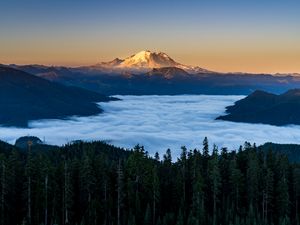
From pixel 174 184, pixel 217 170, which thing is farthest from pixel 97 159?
pixel 217 170

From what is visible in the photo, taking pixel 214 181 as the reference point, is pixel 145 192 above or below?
below

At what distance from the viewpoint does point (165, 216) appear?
105 meters

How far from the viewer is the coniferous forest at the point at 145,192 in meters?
104

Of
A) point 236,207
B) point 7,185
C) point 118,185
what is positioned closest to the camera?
point 7,185

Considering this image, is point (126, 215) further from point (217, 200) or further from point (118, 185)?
point (217, 200)

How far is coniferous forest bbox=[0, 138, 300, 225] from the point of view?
104 m

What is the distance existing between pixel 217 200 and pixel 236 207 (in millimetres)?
7054

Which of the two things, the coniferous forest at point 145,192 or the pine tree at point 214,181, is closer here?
the coniferous forest at point 145,192

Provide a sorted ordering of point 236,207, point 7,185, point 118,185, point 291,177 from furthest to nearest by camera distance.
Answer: point 291,177 → point 236,207 → point 118,185 → point 7,185

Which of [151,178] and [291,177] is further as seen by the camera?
[291,177]

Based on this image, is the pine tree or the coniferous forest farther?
the pine tree

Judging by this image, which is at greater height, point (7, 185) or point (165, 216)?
point (7, 185)

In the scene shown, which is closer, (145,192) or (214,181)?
(145,192)

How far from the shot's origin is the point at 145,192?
4518 inches
